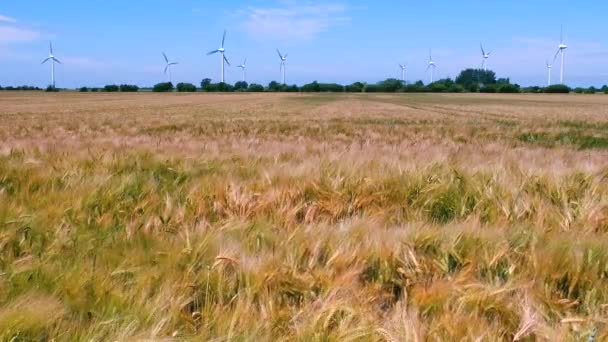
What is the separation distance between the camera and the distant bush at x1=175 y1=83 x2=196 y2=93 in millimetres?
123000

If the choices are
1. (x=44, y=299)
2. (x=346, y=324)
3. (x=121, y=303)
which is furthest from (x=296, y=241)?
(x=44, y=299)

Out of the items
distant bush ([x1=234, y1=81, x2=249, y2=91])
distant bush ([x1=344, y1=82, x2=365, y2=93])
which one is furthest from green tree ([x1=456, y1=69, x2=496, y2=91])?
distant bush ([x1=234, y1=81, x2=249, y2=91])

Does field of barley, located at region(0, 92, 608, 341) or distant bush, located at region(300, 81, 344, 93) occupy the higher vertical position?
distant bush, located at region(300, 81, 344, 93)

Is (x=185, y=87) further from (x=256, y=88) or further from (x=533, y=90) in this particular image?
(x=533, y=90)

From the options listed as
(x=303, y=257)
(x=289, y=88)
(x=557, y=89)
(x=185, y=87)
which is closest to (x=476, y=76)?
(x=557, y=89)

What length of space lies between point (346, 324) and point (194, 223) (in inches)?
56.8

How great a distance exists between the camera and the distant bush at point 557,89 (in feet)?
385

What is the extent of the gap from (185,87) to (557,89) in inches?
3533

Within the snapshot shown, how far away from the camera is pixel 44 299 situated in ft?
5.05

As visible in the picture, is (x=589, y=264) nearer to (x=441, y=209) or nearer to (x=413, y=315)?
(x=413, y=315)

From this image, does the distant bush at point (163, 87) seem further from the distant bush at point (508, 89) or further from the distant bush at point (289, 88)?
the distant bush at point (508, 89)

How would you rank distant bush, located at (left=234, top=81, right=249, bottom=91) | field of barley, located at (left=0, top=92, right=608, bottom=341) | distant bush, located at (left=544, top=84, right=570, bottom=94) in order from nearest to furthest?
field of barley, located at (left=0, top=92, right=608, bottom=341) → distant bush, located at (left=544, top=84, right=570, bottom=94) → distant bush, located at (left=234, top=81, right=249, bottom=91)

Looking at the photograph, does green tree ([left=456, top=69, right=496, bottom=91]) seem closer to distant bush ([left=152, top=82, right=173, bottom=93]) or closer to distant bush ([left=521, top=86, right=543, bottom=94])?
distant bush ([left=521, top=86, right=543, bottom=94])

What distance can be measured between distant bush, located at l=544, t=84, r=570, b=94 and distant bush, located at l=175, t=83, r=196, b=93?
86351 mm
